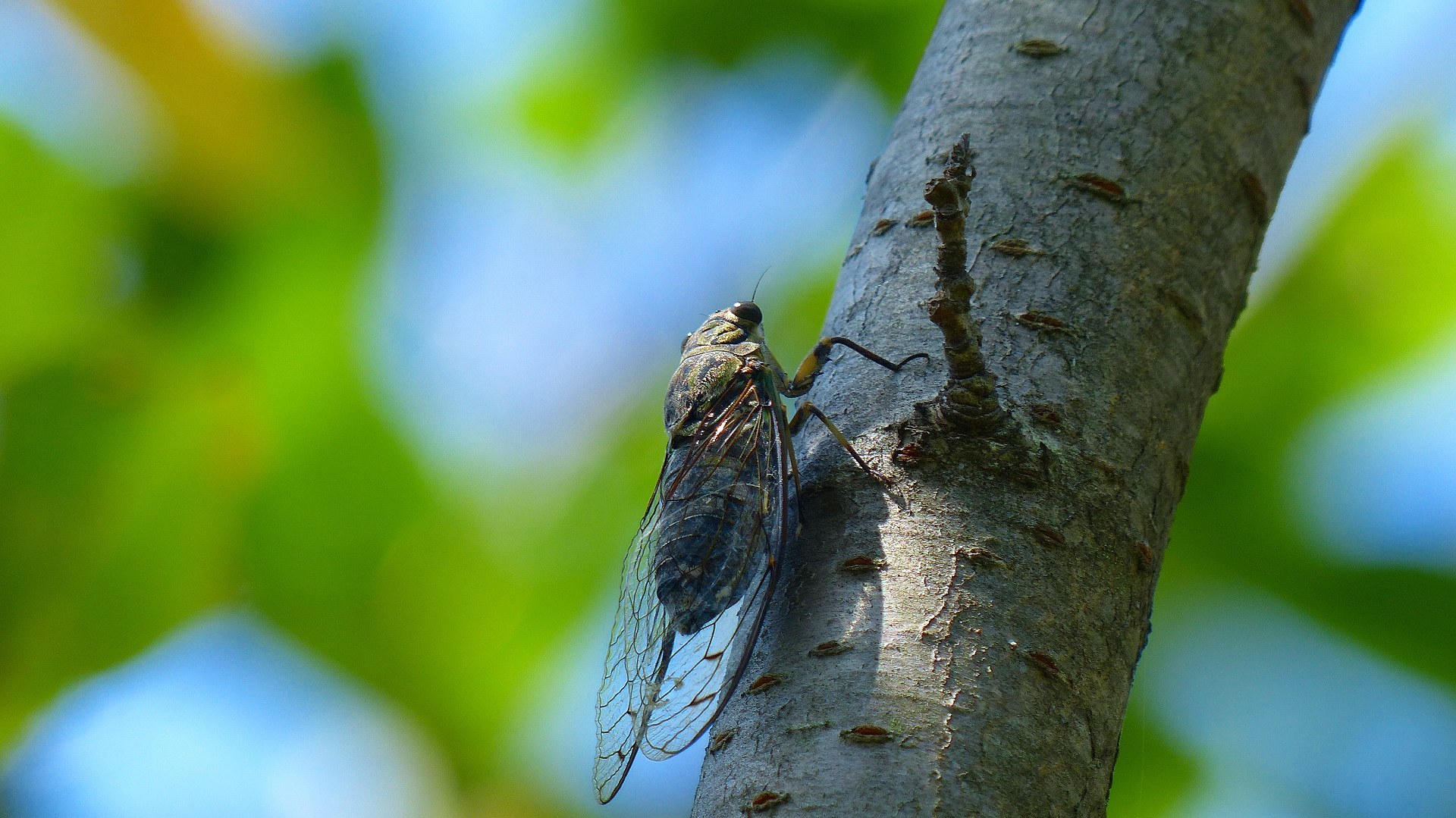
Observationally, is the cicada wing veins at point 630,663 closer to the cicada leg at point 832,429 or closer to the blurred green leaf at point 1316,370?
the cicada leg at point 832,429

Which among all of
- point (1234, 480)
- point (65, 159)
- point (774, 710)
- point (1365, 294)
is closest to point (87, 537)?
point (65, 159)

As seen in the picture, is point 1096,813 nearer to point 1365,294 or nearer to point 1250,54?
point 1250,54

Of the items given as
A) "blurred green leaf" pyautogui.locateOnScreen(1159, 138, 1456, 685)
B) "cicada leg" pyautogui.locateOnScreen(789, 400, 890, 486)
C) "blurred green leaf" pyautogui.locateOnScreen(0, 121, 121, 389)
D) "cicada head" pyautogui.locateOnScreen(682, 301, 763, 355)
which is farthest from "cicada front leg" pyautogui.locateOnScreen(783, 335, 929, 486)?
"blurred green leaf" pyautogui.locateOnScreen(0, 121, 121, 389)

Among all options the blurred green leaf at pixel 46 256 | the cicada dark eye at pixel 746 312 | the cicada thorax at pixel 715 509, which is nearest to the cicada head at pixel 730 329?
the cicada dark eye at pixel 746 312

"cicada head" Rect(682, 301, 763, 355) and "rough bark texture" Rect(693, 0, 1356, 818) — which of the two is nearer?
"rough bark texture" Rect(693, 0, 1356, 818)

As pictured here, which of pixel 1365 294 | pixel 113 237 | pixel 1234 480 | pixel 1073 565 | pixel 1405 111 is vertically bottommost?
pixel 1073 565

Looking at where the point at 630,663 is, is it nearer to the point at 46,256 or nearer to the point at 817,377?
the point at 817,377

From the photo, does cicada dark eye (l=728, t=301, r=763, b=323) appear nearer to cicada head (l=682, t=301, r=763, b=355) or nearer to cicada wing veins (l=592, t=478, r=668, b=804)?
cicada head (l=682, t=301, r=763, b=355)
